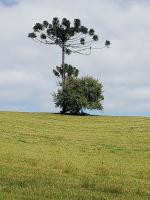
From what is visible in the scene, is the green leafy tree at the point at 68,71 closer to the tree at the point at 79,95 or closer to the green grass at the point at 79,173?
the tree at the point at 79,95

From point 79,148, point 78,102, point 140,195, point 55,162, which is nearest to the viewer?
point 140,195

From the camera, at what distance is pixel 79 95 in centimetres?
7688

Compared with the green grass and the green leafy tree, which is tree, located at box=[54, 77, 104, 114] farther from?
the green grass

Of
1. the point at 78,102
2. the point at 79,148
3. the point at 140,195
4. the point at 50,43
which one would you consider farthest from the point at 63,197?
the point at 50,43

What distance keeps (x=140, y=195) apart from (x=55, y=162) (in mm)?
7981

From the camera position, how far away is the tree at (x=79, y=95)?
76475mm

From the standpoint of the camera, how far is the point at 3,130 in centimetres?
4206

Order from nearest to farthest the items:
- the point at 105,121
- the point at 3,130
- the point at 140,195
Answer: the point at 140,195 → the point at 3,130 → the point at 105,121

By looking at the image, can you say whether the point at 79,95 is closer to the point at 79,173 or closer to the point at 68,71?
the point at 68,71

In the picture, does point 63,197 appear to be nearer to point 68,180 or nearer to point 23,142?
point 68,180

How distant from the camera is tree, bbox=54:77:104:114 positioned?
76475 millimetres

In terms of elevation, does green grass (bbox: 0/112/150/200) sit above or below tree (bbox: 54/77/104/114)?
below

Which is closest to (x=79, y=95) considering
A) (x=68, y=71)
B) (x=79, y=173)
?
(x=68, y=71)

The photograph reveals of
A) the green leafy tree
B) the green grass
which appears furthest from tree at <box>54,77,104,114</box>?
the green grass
